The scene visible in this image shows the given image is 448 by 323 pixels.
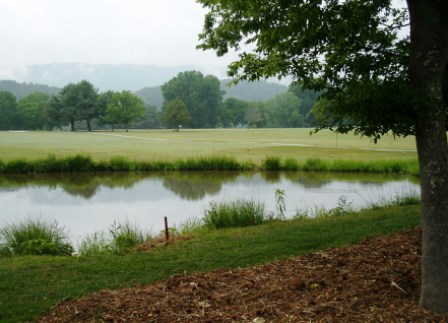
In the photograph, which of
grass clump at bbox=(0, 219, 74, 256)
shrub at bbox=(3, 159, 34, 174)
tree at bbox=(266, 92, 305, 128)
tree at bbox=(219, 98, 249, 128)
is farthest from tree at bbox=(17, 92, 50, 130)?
grass clump at bbox=(0, 219, 74, 256)

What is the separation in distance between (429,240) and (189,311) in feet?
6.97

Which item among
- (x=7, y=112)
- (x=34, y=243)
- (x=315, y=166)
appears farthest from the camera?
(x=7, y=112)

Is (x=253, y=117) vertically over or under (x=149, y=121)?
over

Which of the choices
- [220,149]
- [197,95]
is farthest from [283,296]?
[197,95]

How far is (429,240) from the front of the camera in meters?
3.49

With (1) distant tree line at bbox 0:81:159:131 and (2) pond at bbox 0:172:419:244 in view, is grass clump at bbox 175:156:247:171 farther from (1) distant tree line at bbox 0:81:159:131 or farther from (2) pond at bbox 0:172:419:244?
(1) distant tree line at bbox 0:81:159:131

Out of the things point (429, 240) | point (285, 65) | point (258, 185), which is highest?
point (285, 65)

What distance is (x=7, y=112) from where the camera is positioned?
85.5 meters

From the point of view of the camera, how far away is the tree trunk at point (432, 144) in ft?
11.1

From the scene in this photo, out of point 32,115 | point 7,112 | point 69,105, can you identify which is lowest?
point 32,115

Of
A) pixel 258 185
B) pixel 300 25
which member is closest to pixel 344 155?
pixel 258 185

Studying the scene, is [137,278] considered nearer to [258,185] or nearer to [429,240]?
[429,240]

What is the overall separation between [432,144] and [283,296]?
6.09 ft

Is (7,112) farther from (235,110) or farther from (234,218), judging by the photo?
(234,218)
